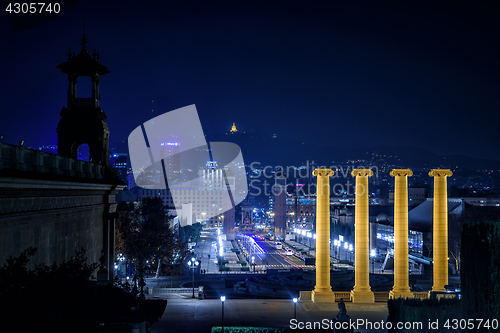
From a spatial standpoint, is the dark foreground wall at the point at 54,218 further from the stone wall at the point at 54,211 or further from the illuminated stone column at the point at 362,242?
the illuminated stone column at the point at 362,242

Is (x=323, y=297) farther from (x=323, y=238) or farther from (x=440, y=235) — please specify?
(x=440, y=235)

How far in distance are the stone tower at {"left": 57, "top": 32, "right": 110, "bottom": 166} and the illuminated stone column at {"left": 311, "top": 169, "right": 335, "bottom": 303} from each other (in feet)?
60.7

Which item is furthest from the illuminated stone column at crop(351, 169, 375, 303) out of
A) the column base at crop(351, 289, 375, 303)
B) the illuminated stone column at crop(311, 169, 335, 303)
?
the illuminated stone column at crop(311, 169, 335, 303)

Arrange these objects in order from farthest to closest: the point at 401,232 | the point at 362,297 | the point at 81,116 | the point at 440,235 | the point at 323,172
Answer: the point at 323,172 < the point at 362,297 < the point at 401,232 < the point at 440,235 < the point at 81,116

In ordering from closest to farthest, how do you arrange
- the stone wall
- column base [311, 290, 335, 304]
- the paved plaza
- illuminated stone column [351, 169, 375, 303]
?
1. the stone wall
2. the paved plaza
3. illuminated stone column [351, 169, 375, 303]
4. column base [311, 290, 335, 304]

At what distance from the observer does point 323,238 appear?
42.0 meters

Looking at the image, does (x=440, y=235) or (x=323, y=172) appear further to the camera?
(x=323, y=172)

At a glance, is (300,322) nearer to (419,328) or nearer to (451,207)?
(419,328)

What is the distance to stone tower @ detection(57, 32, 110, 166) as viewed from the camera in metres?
29.2

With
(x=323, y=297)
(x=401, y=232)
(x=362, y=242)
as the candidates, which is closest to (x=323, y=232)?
(x=362, y=242)

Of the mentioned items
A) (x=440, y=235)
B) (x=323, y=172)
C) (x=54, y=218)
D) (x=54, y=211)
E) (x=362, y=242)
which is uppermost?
(x=323, y=172)

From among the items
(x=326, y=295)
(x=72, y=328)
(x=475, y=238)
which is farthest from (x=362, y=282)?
(x=72, y=328)

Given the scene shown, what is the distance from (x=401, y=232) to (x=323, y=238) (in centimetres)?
596

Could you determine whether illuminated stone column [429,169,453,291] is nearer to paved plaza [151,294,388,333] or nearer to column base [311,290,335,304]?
paved plaza [151,294,388,333]
